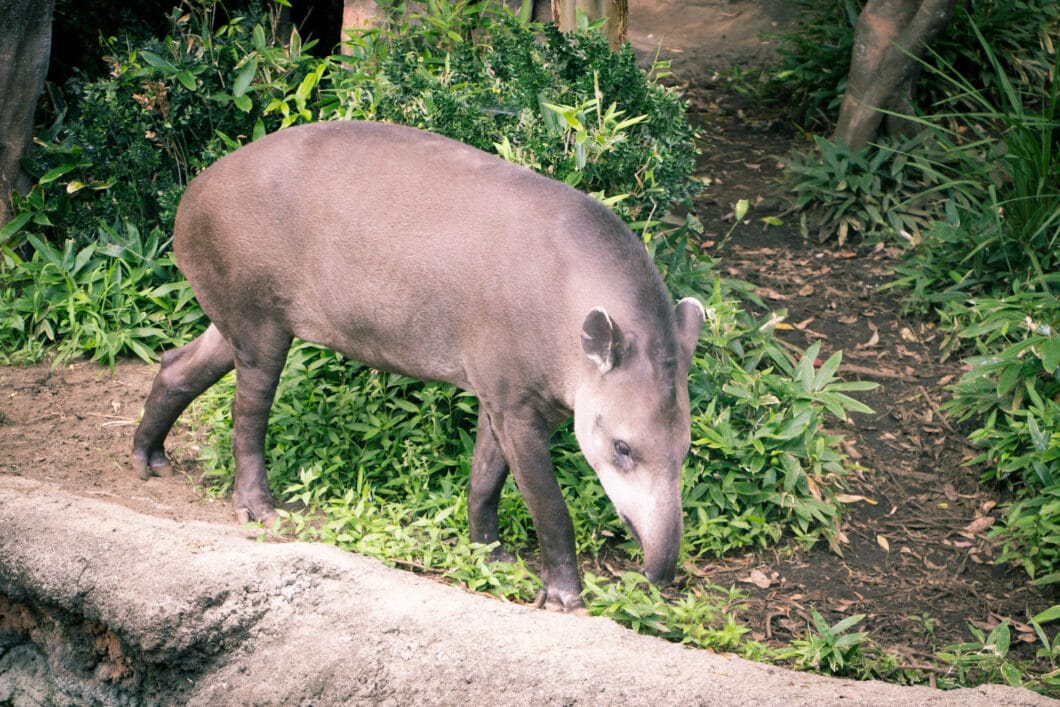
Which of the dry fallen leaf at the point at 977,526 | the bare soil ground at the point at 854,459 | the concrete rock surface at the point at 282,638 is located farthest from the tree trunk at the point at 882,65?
the concrete rock surface at the point at 282,638

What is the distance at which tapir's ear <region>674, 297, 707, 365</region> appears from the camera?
4.62 meters

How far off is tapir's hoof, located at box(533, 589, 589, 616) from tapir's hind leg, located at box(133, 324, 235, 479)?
1770 mm

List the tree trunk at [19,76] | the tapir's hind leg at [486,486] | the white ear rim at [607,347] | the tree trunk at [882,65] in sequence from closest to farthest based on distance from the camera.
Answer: the white ear rim at [607,347] < the tapir's hind leg at [486,486] < the tree trunk at [19,76] < the tree trunk at [882,65]

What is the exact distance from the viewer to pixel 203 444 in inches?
241

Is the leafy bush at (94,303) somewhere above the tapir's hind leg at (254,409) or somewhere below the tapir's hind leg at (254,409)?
below

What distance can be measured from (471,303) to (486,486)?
2.75 ft

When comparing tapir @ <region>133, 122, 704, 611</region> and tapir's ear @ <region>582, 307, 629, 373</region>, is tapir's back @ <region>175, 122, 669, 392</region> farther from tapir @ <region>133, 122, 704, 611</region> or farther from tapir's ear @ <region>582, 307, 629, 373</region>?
tapir's ear @ <region>582, 307, 629, 373</region>

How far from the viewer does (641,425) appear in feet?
14.4

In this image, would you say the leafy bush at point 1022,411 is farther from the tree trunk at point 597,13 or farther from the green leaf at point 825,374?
the tree trunk at point 597,13

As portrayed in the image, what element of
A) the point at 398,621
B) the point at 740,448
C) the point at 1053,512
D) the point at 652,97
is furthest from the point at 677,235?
the point at 398,621

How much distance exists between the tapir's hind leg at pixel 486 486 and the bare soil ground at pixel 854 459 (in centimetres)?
89

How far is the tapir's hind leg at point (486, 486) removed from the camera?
16.9 feet

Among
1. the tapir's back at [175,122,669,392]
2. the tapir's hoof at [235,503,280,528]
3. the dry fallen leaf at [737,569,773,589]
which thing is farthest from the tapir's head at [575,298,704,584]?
the tapir's hoof at [235,503,280,528]

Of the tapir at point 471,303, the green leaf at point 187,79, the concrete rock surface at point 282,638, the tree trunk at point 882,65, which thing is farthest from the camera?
the tree trunk at point 882,65
